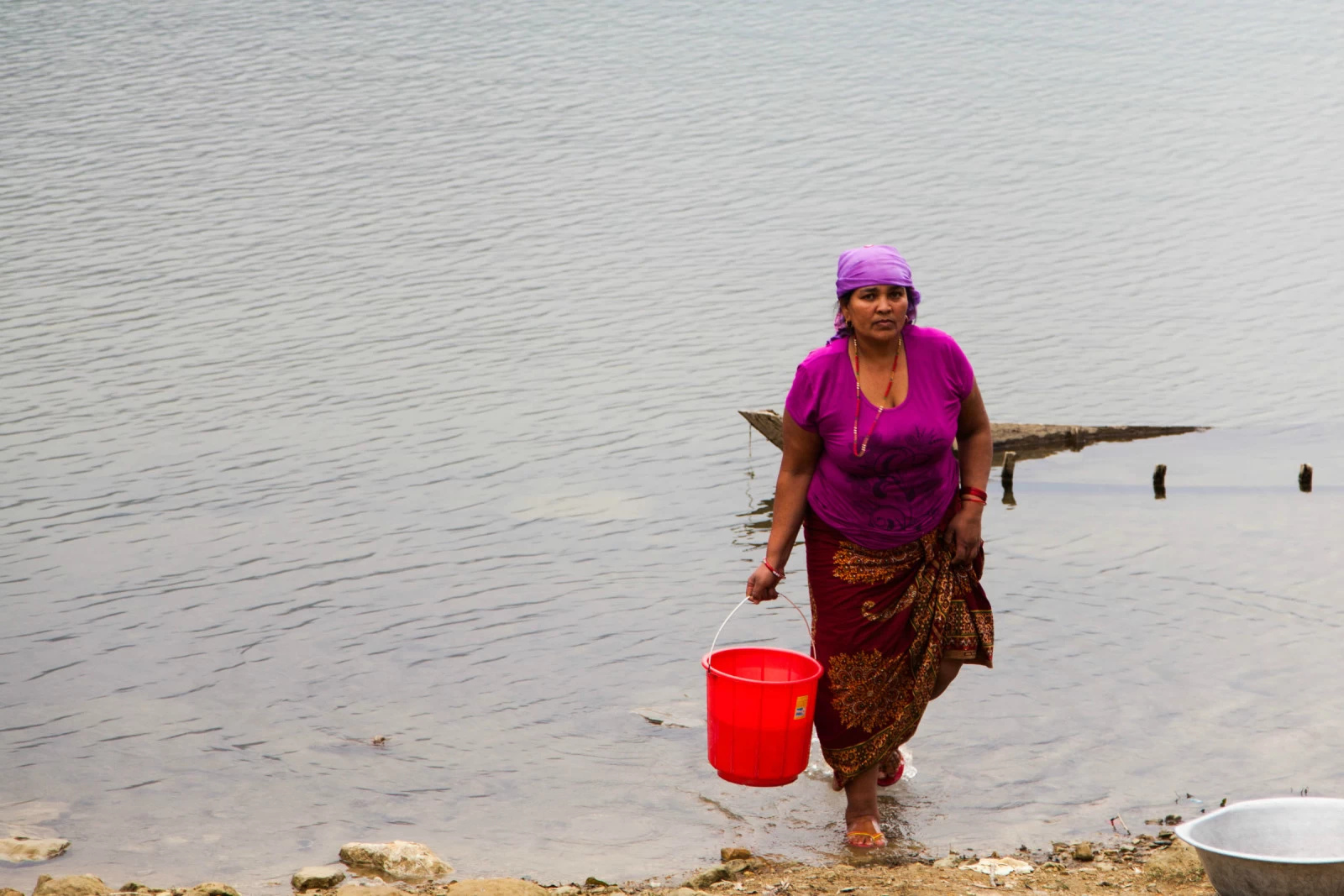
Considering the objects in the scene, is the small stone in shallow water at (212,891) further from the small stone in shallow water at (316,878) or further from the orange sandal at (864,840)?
the orange sandal at (864,840)

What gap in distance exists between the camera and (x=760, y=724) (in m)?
4.76

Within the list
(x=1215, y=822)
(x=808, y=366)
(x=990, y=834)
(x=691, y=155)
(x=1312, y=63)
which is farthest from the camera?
(x=1312, y=63)

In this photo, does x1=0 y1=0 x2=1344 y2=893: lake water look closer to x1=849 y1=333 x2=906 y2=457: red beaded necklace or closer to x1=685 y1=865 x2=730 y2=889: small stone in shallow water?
x1=685 y1=865 x2=730 y2=889: small stone in shallow water

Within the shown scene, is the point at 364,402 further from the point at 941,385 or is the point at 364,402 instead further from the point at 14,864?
the point at 941,385

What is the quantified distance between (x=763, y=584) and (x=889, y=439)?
61 centimetres

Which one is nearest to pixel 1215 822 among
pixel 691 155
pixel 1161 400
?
pixel 1161 400

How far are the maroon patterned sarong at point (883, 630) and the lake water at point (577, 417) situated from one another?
0.69 m

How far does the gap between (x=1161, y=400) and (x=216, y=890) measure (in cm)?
1207

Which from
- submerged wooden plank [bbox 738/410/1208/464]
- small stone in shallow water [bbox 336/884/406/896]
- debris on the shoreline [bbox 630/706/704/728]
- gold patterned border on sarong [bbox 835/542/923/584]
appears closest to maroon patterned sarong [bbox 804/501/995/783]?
gold patterned border on sarong [bbox 835/542/923/584]

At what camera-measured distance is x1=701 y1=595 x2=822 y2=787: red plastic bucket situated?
4730 millimetres

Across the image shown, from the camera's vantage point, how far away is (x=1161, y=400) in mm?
15047

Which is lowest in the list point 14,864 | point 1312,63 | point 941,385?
point 14,864

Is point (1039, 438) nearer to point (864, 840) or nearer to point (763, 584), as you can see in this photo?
point (864, 840)

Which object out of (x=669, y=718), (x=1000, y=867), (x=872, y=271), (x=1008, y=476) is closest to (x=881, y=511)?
(x=872, y=271)
